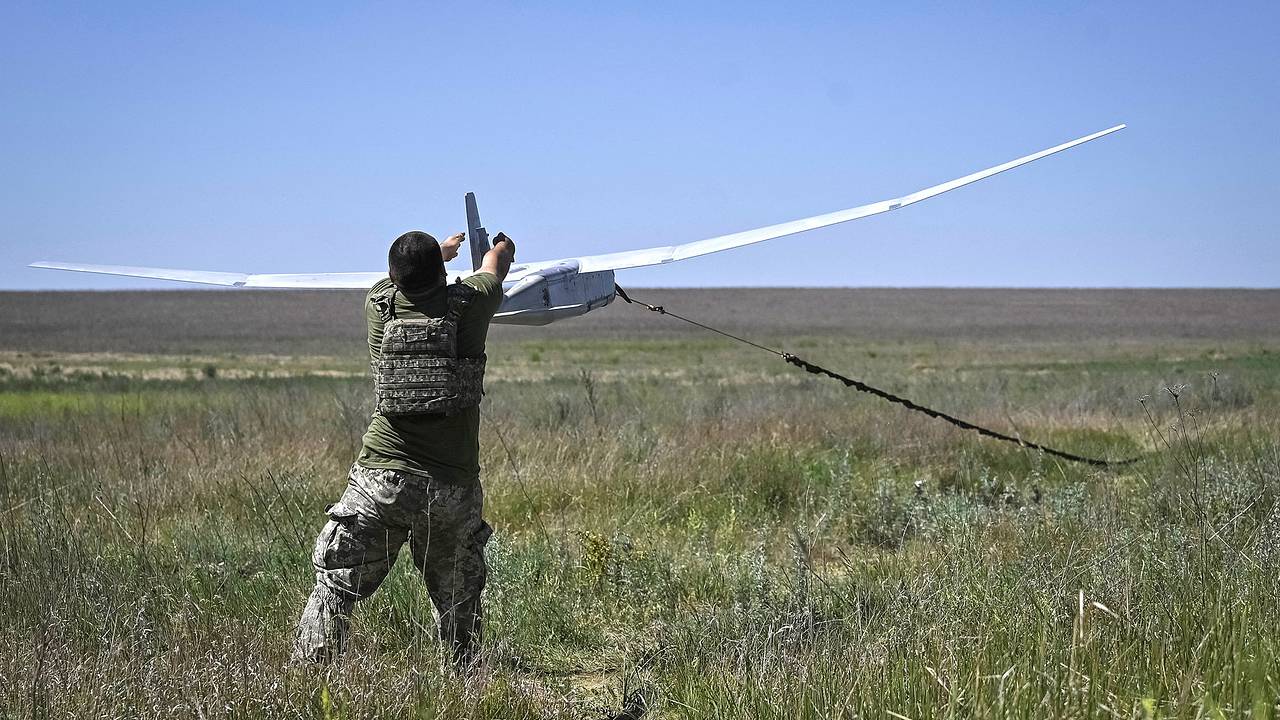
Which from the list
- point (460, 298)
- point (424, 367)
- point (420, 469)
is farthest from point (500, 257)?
point (420, 469)

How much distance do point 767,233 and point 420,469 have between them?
87.8 inches

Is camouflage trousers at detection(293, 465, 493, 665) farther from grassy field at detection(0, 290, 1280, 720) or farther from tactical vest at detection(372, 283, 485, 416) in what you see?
tactical vest at detection(372, 283, 485, 416)

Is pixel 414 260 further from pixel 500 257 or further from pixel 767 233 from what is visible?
pixel 767 233

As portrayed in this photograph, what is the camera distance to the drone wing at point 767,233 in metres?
5.49

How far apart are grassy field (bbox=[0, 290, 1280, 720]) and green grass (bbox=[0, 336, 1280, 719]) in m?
0.03

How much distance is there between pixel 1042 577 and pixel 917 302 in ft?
436

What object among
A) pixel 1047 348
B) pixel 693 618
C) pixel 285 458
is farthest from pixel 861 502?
pixel 1047 348

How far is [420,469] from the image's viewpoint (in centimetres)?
456

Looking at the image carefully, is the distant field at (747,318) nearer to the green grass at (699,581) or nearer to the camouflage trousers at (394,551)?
the green grass at (699,581)

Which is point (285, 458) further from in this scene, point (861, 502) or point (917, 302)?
point (917, 302)

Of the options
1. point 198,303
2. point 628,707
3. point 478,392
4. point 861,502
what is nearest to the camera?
point 628,707

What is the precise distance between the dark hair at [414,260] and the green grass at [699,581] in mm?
1514

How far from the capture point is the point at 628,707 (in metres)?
4.34

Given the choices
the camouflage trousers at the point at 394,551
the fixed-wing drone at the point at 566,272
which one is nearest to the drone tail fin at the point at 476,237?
the fixed-wing drone at the point at 566,272
